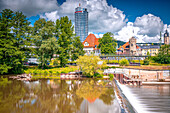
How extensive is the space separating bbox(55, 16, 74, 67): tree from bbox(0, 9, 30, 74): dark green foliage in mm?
9619

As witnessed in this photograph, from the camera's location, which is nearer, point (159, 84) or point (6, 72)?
point (159, 84)

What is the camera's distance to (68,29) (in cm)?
5138

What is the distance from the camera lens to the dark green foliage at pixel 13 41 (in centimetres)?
4122

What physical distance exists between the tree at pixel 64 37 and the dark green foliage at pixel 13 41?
962cm

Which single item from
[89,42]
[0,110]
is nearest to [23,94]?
[0,110]

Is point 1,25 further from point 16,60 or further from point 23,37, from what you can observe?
point 16,60

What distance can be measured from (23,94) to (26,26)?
2861 cm

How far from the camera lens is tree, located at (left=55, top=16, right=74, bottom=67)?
4879 cm

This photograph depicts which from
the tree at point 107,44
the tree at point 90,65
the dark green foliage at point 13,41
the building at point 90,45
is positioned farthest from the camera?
the building at point 90,45

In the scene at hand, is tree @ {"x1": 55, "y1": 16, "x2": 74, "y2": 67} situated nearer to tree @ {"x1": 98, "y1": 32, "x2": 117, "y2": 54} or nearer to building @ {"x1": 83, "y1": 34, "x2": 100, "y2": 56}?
tree @ {"x1": 98, "y1": 32, "x2": 117, "y2": 54}

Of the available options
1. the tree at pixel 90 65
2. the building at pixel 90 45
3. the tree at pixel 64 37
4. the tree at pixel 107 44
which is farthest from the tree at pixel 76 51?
the tree at pixel 90 65

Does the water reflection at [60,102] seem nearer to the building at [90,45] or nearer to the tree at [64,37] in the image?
the tree at [64,37]

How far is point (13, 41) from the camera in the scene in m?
42.6

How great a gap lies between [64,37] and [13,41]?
49.8 feet
